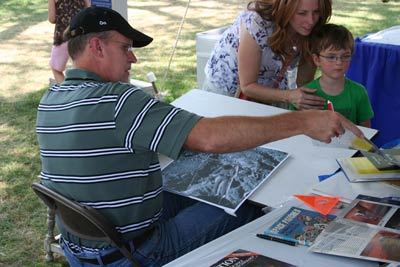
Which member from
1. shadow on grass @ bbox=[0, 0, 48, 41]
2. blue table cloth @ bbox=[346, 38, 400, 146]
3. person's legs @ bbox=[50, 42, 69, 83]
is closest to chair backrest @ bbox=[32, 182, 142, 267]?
blue table cloth @ bbox=[346, 38, 400, 146]

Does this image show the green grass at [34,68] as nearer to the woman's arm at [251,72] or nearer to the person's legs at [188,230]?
the person's legs at [188,230]

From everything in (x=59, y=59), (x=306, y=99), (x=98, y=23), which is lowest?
(x=59, y=59)

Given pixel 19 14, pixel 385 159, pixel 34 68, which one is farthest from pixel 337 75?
pixel 19 14

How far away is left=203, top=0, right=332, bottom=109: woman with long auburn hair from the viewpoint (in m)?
2.36

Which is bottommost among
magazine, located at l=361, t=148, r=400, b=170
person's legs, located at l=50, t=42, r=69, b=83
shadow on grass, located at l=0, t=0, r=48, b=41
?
shadow on grass, located at l=0, t=0, r=48, b=41

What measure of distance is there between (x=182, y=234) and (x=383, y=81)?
2027 millimetres

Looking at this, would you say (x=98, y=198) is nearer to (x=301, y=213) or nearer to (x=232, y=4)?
(x=301, y=213)

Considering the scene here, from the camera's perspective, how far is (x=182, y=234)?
172 cm

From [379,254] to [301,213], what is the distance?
0.96 feet

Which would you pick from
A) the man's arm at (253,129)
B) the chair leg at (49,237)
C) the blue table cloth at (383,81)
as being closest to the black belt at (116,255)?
the man's arm at (253,129)

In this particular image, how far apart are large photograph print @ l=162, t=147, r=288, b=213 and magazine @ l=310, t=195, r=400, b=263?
36 centimetres

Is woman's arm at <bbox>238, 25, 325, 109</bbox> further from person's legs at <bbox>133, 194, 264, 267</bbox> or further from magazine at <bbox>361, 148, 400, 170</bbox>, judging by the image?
person's legs at <bbox>133, 194, 264, 267</bbox>

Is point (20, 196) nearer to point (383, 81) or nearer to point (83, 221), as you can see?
point (83, 221)

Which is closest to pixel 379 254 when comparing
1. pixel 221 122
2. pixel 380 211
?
pixel 380 211
